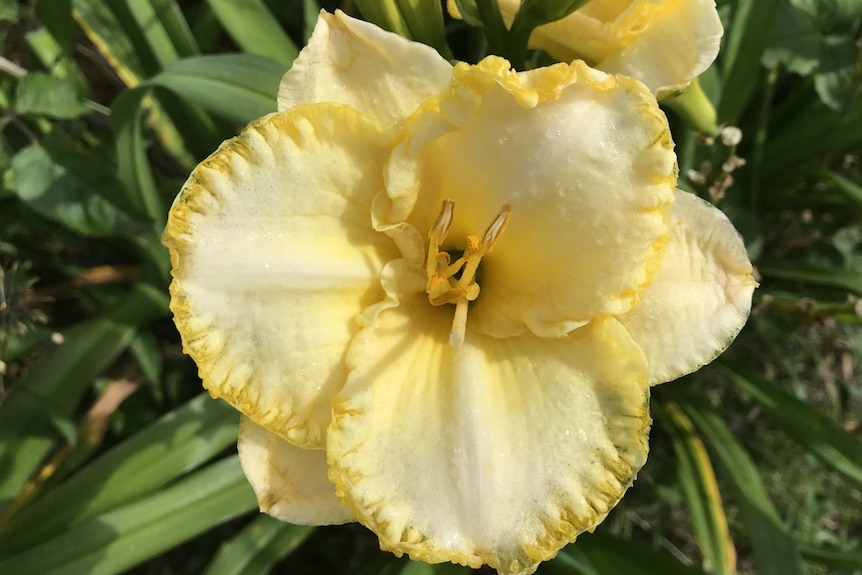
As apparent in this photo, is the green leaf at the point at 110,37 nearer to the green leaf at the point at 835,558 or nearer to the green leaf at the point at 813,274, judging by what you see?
the green leaf at the point at 813,274

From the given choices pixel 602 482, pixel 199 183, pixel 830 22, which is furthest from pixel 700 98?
pixel 199 183

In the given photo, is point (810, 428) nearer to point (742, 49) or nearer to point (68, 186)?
point (742, 49)

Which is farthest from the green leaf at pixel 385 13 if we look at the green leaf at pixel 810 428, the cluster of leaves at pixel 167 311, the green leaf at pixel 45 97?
the green leaf at pixel 810 428

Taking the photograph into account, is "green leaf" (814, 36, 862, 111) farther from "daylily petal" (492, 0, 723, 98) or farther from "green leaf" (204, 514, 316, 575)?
"green leaf" (204, 514, 316, 575)

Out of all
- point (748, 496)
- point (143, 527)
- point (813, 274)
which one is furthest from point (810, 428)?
point (143, 527)

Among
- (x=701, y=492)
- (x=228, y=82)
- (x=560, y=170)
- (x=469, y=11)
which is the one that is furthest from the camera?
(x=701, y=492)

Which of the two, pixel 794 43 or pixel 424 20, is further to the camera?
pixel 794 43

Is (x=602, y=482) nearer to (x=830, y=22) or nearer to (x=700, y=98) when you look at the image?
(x=700, y=98)

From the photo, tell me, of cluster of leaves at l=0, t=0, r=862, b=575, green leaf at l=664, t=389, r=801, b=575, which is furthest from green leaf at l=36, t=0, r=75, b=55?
green leaf at l=664, t=389, r=801, b=575
